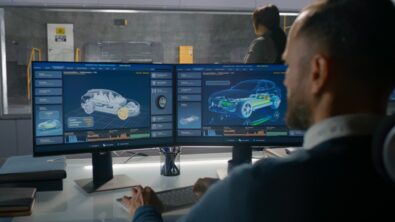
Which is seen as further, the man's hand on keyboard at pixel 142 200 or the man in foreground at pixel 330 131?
the man's hand on keyboard at pixel 142 200

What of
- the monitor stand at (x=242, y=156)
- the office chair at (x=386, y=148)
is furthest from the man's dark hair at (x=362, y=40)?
the monitor stand at (x=242, y=156)

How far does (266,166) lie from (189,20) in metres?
3.35

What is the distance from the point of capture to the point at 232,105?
167 cm

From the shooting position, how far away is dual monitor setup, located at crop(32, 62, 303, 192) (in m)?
1.54

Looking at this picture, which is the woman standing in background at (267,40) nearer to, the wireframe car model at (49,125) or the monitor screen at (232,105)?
the monitor screen at (232,105)

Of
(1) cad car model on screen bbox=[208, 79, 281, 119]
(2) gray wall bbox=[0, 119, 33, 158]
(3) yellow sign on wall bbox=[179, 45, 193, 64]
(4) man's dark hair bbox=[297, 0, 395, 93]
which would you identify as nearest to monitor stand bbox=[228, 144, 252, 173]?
(1) cad car model on screen bbox=[208, 79, 281, 119]

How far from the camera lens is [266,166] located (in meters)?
0.71

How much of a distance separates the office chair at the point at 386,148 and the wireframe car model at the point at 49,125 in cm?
121

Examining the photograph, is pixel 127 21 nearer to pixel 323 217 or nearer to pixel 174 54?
pixel 174 54

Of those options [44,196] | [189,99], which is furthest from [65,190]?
[189,99]

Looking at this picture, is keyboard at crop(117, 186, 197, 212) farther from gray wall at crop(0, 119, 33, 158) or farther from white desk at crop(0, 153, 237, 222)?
gray wall at crop(0, 119, 33, 158)

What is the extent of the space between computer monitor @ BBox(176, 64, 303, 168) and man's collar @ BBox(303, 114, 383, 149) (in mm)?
933

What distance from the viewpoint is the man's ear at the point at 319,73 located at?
0.74 meters

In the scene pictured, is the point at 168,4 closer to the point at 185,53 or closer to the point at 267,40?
the point at 185,53
